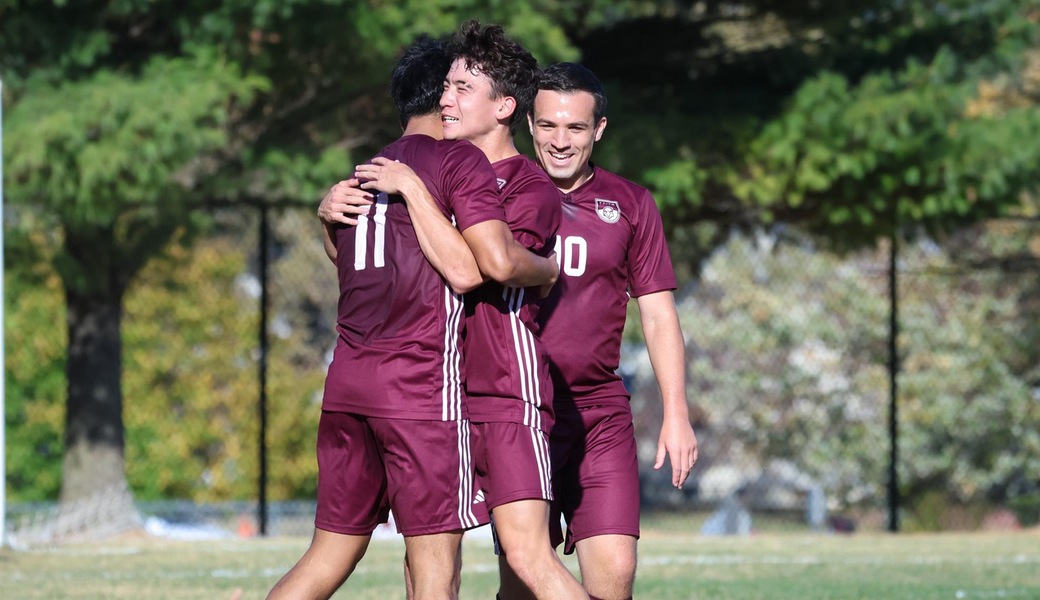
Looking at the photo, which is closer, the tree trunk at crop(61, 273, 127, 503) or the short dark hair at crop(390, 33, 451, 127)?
the short dark hair at crop(390, 33, 451, 127)

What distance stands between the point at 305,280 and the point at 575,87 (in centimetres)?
1768

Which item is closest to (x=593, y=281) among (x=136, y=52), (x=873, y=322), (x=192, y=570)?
(x=192, y=570)

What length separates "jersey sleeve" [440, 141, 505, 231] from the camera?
12.4 ft

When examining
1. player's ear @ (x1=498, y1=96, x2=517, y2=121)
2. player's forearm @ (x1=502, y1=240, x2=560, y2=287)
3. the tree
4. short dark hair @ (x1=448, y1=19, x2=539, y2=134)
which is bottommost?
player's forearm @ (x1=502, y1=240, x2=560, y2=287)

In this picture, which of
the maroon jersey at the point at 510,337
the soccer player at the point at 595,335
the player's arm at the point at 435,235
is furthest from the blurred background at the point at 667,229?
the player's arm at the point at 435,235

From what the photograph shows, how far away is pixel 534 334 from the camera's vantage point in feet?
13.7

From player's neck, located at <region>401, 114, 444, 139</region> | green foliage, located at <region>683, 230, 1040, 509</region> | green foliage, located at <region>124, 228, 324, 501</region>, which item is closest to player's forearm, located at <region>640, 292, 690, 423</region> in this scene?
player's neck, located at <region>401, 114, 444, 139</region>

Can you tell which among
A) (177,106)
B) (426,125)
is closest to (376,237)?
(426,125)

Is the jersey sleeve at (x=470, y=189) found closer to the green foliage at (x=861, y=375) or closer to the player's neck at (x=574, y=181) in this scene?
the player's neck at (x=574, y=181)

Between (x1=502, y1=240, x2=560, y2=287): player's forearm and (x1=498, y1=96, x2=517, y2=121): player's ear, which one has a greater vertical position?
(x1=498, y1=96, x2=517, y2=121): player's ear

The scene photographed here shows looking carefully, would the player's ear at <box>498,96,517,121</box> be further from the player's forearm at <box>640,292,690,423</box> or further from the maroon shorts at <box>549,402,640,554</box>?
the maroon shorts at <box>549,402,640,554</box>

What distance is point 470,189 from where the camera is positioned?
3.79 m

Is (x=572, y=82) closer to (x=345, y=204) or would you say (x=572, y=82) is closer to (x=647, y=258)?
(x=647, y=258)

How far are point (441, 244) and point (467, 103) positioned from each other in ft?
1.65
